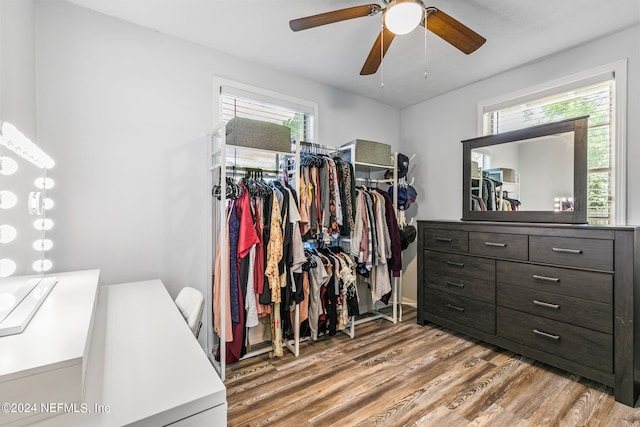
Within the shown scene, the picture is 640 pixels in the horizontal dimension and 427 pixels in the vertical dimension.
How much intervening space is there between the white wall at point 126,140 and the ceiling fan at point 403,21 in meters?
1.18

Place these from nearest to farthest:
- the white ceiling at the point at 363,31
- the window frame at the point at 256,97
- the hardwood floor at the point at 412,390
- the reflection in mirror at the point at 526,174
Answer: the hardwood floor at the point at 412,390
the white ceiling at the point at 363,31
the reflection in mirror at the point at 526,174
the window frame at the point at 256,97

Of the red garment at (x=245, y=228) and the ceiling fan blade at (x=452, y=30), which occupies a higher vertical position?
the ceiling fan blade at (x=452, y=30)

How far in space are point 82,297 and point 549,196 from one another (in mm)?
3096

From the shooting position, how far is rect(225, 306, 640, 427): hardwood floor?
1.66 m

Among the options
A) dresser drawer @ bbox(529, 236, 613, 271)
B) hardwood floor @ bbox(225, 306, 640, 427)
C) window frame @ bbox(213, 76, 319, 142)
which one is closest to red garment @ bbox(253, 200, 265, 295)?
hardwood floor @ bbox(225, 306, 640, 427)

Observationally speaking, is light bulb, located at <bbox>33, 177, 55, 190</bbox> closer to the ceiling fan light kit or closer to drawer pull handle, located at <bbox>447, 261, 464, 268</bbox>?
the ceiling fan light kit

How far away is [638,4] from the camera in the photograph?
186 cm

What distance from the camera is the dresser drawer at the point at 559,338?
186cm

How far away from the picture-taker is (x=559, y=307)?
2037mm

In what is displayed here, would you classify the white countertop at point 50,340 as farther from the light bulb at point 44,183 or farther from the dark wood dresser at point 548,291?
the dark wood dresser at point 548,291

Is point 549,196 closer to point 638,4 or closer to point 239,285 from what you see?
point 638,4

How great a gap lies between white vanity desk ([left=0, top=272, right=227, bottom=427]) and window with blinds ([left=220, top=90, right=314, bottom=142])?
1.68m

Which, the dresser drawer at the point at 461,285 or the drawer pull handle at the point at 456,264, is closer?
the dresser drawer at the point at 461,285

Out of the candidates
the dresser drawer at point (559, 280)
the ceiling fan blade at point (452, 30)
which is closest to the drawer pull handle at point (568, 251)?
the dresser drawer at point (559, 280)
